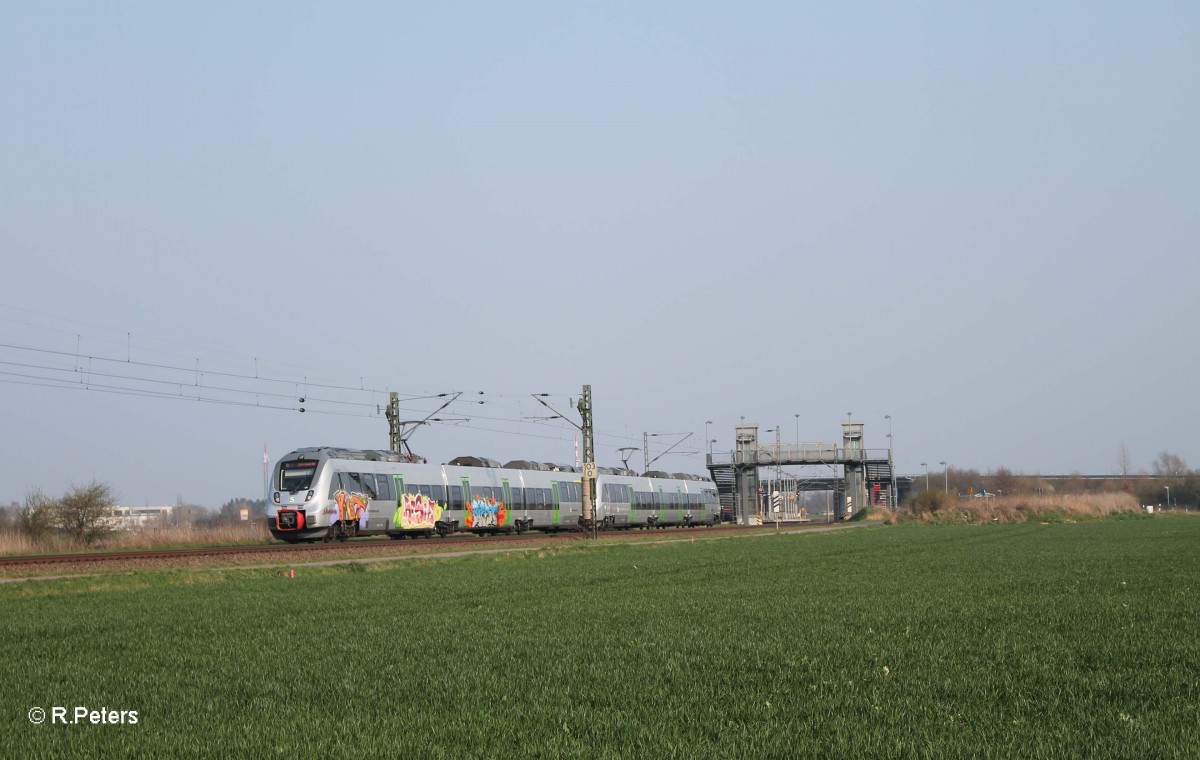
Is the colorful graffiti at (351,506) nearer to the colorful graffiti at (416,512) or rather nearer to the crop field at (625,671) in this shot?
the colorful graffiti at (416,512)

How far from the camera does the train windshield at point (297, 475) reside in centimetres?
4266

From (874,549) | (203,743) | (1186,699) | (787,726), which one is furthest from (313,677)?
(874,549)

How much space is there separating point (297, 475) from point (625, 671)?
3533cm

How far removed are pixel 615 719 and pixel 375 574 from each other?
64.4ft

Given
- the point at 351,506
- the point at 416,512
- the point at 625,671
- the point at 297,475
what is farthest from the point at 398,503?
the point at 625,671

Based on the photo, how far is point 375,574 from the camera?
26297 millimetres

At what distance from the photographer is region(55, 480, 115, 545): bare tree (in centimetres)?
4384

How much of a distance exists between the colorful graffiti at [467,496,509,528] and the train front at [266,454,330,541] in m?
11.0

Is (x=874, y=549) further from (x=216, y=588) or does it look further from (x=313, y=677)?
(x=313, y=677)

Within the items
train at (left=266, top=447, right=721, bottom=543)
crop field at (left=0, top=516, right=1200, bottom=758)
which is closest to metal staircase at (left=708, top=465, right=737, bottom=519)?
train at (left=266, top=447, right=721, bottom=543)

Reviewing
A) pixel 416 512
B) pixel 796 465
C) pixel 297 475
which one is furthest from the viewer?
pixel 796 465

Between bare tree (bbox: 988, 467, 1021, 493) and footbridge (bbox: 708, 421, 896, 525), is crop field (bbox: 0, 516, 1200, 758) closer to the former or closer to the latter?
footbridge (bbox: 708, 421, 896, 525)

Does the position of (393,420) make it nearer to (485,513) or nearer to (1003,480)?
(485,513)

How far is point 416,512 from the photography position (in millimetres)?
48562
